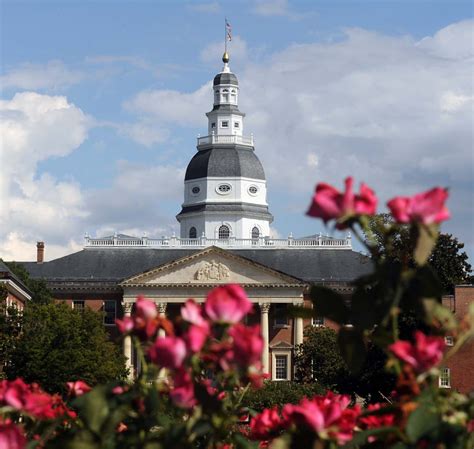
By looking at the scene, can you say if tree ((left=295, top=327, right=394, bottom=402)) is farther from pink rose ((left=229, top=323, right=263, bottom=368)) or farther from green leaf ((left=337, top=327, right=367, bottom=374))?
pink rose ((left=229, top=323, right=263, bottom=368))

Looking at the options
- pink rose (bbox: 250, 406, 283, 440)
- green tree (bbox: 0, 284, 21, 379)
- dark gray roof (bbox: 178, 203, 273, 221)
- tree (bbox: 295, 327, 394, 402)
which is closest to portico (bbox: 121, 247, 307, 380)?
A: tree (bbox: 295, 327, 394, 402)

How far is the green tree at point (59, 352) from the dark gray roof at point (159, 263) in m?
34.5

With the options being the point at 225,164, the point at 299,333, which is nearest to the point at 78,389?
the point at 299,333

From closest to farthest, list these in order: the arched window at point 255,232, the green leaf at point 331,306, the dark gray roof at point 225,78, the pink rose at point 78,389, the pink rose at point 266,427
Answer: the green leaf at point 331,306, the pink rose at point 78,389, the pink rose at point 266,427, the arched window at point 255,232, the dark gray roof at point 225,78

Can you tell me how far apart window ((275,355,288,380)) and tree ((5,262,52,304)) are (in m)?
18.3

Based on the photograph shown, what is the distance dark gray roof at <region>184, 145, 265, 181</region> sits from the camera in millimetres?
128000

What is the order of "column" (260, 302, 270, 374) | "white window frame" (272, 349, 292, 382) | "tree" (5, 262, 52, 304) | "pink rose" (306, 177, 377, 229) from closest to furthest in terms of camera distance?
"pink rose" (306, 177, 377, 229), "column" (260, 302, 270, 374), "tree" (5, 262, 52, 304), "white window frame" (272, 349, 292, 382)

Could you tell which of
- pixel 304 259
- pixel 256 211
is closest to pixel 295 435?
pixel 304 259

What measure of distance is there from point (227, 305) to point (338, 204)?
0.62 meters

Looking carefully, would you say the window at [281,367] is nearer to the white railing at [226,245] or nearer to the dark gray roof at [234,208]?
the white railing at [226,245]

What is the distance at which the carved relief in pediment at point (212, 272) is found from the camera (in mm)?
103375

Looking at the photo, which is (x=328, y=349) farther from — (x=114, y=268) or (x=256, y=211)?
(x=256, y=211)

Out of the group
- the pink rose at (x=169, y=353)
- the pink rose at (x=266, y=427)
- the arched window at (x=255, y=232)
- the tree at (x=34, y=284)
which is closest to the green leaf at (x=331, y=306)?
the pink rose at (x=169, y=353)

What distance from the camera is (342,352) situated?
5.89 metres
